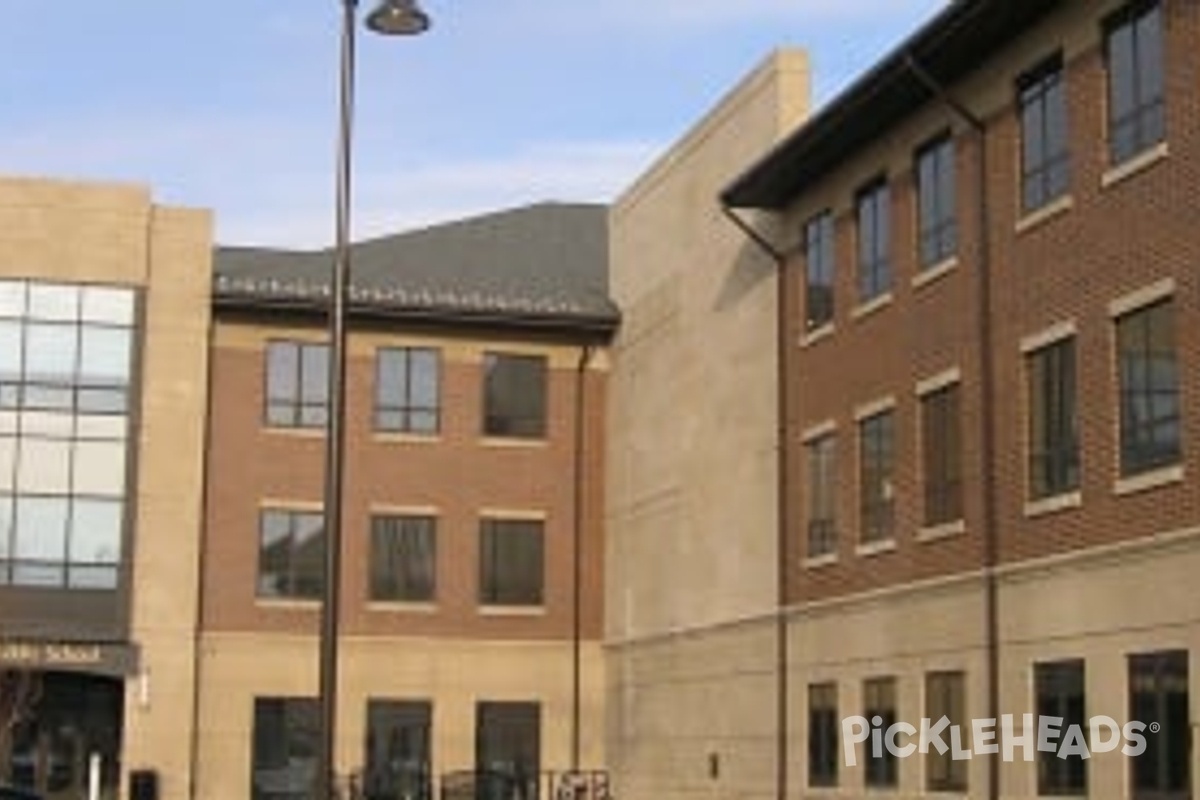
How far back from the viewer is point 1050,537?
2414 cm

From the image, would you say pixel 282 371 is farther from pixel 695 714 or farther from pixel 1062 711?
pixel 1062 711

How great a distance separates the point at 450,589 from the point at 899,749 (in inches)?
668

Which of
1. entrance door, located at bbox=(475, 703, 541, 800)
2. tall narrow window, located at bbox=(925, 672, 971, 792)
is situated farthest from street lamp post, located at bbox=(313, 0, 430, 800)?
entrance door, located at bbox=(475, 703, 541, 800)

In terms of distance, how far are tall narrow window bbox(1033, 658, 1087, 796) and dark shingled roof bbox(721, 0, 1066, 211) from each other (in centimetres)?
788

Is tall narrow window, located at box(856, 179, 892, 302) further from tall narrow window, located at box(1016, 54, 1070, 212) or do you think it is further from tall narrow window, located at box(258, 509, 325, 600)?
tall narrow window, located at box(258, 509, 325, 600)

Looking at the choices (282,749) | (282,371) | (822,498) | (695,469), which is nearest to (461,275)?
(282,371)

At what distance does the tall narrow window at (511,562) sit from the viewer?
144 ft

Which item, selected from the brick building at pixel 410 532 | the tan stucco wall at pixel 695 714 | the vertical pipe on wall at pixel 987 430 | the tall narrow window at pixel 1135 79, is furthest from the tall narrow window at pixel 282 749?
the tall narrow window at pixel 1135 79

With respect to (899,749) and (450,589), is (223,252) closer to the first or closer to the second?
(450,589)

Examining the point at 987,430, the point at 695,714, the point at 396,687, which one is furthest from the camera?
the point at 396,687

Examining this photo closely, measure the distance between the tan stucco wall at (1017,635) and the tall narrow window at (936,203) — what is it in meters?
4.57

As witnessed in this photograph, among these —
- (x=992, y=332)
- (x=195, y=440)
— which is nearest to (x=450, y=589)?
(x=195, y=440)

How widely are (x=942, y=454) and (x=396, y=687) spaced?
18593 millimetres

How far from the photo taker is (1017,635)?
24.9m
